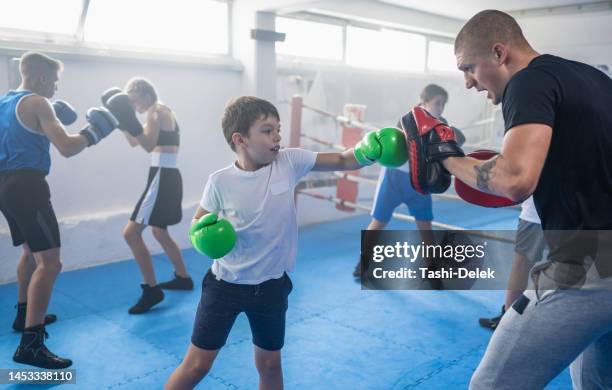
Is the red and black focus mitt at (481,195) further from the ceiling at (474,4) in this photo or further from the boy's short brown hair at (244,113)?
the ceiling at (474,4)

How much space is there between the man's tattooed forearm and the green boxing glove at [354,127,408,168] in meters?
0.44

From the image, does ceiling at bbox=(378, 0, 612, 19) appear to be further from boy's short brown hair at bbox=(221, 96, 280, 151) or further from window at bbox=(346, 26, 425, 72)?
boy's short brown hair at bbox=(221, 96, 280, 151)

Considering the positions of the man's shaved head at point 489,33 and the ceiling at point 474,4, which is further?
the ceiling at point 474,4

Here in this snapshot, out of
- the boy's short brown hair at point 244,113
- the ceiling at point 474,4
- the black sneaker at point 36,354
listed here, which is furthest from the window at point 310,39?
the boy's short brown hair at point 244,113

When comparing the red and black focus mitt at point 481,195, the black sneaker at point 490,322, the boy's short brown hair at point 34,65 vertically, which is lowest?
the black sneaker at point 490,322

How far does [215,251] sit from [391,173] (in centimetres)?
199

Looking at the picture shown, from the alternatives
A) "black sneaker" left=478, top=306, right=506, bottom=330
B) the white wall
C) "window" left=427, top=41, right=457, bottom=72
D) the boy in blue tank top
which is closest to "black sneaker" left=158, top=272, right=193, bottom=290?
the boy in blue tank top

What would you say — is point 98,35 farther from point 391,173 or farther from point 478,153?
point 478,153

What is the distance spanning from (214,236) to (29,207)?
128 centimetres

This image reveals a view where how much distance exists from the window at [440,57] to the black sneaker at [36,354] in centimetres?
578

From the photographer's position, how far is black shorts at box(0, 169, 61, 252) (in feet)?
7.50

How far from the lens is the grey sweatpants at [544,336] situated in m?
1.10

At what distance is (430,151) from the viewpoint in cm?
131

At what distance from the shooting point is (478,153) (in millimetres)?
1411
